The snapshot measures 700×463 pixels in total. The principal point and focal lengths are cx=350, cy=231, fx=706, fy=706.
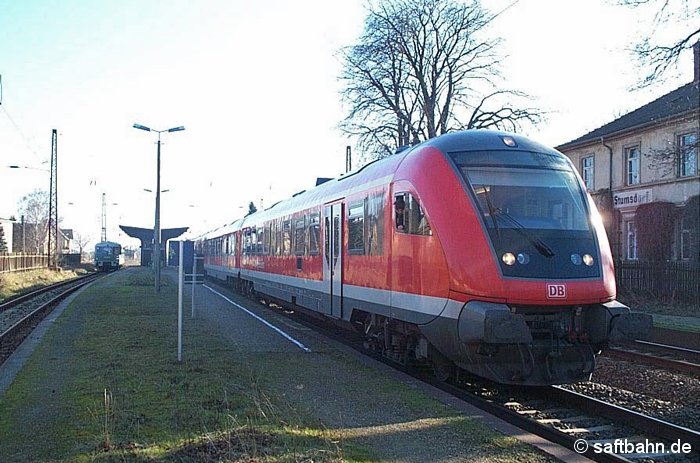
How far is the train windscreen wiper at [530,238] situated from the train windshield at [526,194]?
1cm

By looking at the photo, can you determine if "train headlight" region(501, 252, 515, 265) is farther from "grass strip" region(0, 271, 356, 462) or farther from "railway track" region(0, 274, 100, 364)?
"railway track" region(0, 274, 100, 364)

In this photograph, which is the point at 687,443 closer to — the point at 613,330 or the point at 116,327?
the point at 613,330

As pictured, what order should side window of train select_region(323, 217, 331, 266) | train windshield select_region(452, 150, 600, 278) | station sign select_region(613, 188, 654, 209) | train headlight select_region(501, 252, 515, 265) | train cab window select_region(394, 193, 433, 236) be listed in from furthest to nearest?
station sign select_region(613, 188, 654, 209), side window of train select_region(323, 217, 331, 266), train cab window select_region(394, 193, 433, 236), train windshield select_region(452, 150, 600, 278), train headlight select_region(501, 252, 515, 265)

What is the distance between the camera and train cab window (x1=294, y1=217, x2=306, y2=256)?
54.4 feet

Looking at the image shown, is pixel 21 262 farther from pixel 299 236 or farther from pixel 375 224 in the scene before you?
pixel 375 224

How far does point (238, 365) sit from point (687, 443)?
6711 millimetres

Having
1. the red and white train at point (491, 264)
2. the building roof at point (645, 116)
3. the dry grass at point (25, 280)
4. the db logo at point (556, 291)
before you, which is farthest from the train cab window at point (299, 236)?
the dry grass at point (25, 280)

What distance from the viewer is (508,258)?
8461 millimetres

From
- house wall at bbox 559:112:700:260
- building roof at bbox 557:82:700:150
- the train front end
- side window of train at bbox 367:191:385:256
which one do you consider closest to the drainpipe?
house wall at bbox 559:112:700:260

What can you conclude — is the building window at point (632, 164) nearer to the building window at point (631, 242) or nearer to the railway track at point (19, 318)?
the building window at point (631, 242)

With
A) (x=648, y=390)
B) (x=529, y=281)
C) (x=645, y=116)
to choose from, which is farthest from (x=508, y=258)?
(x=645, y=116)

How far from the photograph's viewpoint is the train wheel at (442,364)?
964cm

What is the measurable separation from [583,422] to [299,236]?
1025cm

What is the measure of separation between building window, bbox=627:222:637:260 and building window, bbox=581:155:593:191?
4.07 meters
